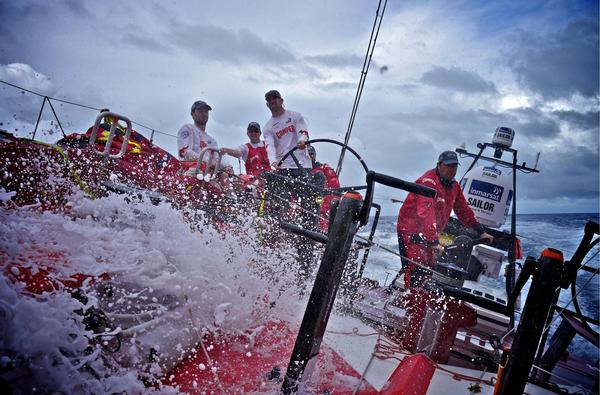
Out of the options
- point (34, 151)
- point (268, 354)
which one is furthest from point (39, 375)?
point (34, 151)

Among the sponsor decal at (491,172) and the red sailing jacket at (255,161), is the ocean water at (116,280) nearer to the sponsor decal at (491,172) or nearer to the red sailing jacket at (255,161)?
the red sailing jacket at (255,161)

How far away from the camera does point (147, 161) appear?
4895 millimetres

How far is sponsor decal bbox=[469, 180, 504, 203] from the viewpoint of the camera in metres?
5.65

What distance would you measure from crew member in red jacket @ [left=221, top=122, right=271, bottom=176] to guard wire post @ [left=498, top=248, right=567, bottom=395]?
5.93 meters

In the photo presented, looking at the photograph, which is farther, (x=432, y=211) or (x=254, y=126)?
(x=254, y=126)

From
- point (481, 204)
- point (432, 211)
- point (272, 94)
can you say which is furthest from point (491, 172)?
point (272, 94)

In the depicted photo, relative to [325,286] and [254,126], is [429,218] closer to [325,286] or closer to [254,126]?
[325,286]

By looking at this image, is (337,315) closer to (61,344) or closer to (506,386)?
(506,386)

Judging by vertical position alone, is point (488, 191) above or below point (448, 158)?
below

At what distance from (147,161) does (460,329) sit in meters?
4.42

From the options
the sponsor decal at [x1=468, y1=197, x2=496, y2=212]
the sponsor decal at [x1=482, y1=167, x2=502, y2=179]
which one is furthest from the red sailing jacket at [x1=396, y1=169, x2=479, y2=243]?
the sponsor decal at [x1=482, y1=167, x2=502, y2=179]

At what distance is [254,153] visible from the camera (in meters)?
7.17

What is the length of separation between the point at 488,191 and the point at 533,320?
4.80 meters

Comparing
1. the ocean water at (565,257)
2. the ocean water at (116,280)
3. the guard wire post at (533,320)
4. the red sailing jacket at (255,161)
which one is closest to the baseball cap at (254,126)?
the red sailing jacket at (255,161)
